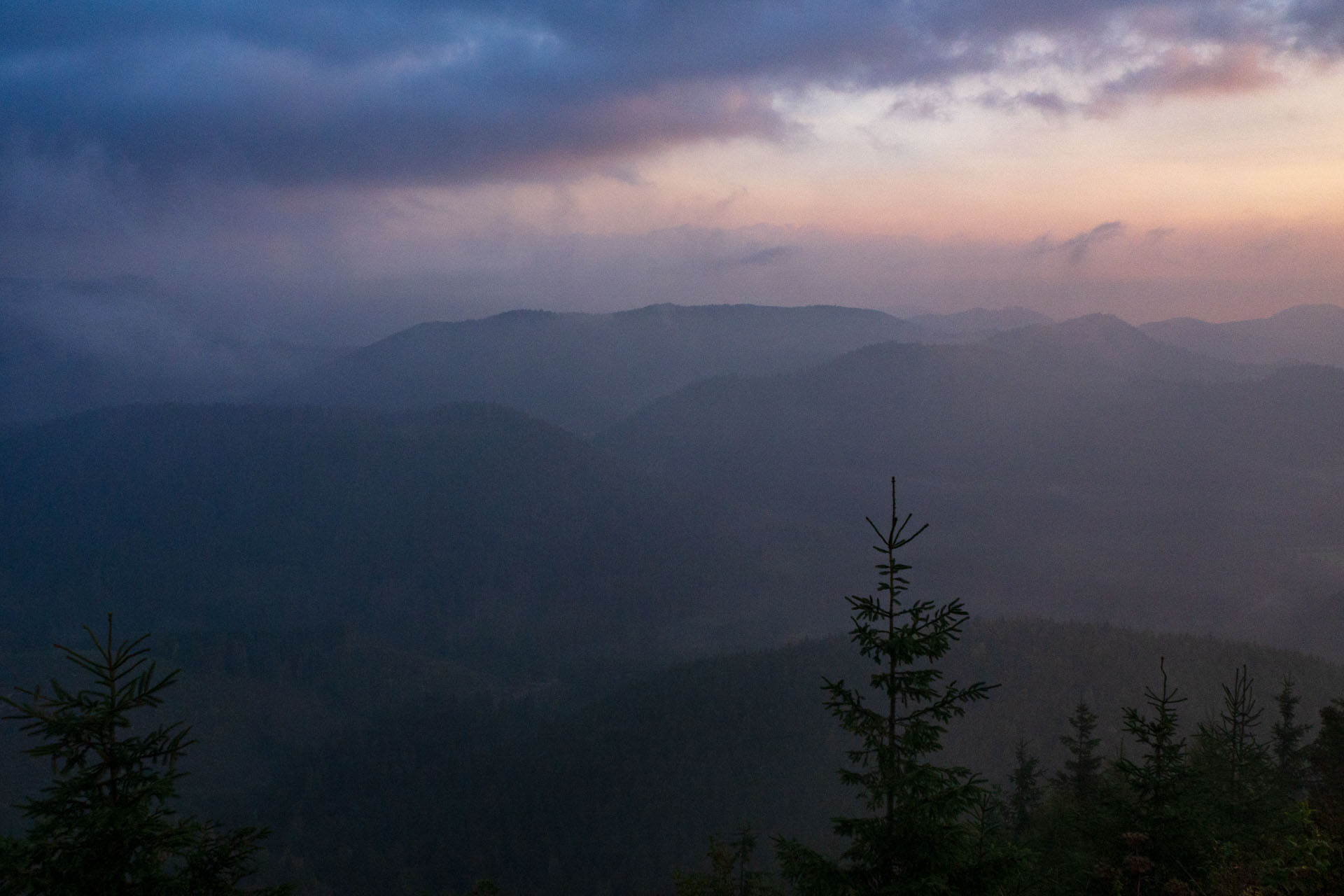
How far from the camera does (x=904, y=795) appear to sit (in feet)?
46.4

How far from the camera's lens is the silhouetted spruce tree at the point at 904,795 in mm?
13867

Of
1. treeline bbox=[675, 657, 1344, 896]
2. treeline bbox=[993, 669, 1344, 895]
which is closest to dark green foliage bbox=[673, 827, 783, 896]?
treeline bbox=[675, 657, 1344, 896]

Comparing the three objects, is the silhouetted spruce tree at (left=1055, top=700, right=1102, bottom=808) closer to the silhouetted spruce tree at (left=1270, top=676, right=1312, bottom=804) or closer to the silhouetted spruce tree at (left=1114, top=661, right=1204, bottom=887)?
the silhouetted spruce tree at (left=1270, top=676, right=1312, bottom=804)

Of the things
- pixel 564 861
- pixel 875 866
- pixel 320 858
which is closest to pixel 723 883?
pixel 875 866

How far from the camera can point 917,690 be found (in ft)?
48.4

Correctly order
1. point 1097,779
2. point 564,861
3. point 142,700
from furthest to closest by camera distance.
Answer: point 564,861
point 1097,779
point 142,700

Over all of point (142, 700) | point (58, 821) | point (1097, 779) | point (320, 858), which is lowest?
point (320, 858)

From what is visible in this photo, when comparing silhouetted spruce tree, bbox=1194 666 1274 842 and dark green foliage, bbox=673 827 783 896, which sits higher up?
silhouetted spruce tree, bbox=1194 666 1274 842

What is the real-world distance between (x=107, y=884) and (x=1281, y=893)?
853 inches

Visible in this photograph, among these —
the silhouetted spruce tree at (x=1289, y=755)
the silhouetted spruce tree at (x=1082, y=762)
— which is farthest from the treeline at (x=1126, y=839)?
the silhouetted spruce tree at (x=1082, y=762)

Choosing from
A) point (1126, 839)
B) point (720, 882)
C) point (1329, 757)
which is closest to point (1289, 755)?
point (1329, 757)

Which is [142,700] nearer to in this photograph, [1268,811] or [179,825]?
[179,825]

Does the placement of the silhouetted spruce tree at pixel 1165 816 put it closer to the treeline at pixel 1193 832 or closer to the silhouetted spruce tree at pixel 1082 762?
the treeline at pixel 1193 832

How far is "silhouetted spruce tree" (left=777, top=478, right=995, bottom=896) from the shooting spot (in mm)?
13867
